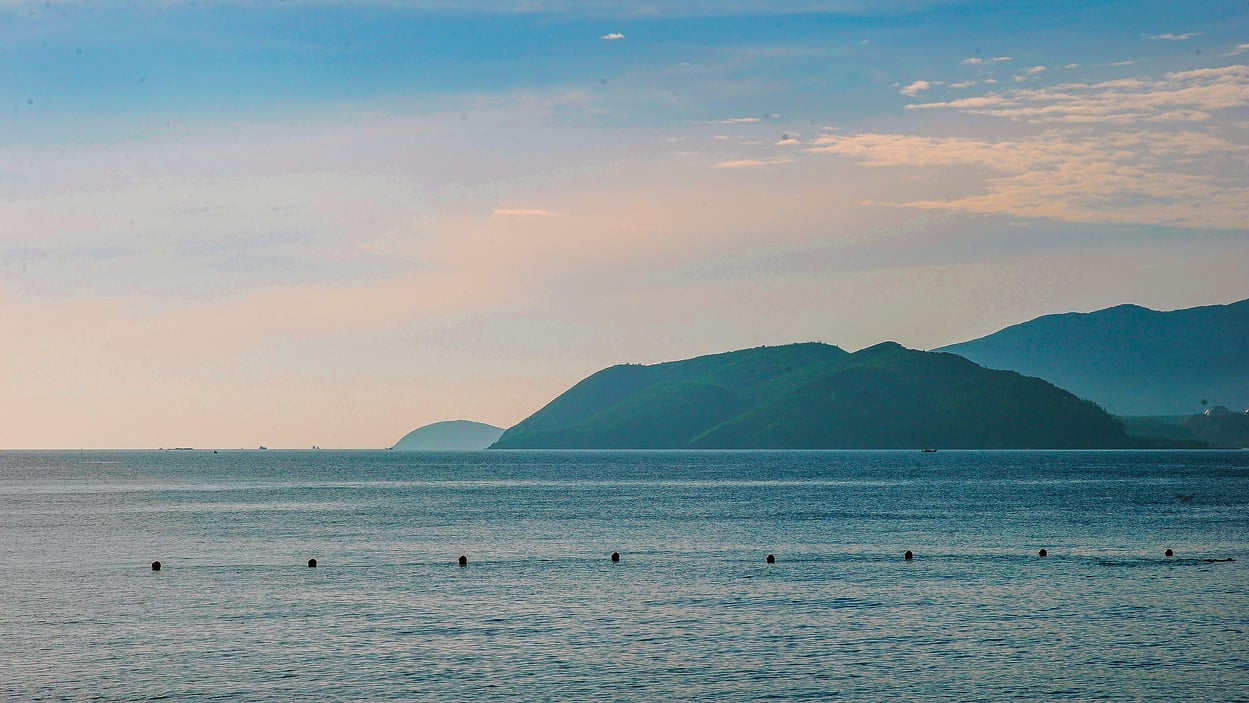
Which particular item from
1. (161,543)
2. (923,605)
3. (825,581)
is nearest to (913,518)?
(825,581)

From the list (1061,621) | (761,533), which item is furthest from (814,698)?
(761,533)

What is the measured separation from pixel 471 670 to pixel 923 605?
91.8 feet

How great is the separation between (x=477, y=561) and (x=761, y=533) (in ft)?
112

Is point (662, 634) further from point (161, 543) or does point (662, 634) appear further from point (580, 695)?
point (161, 543)

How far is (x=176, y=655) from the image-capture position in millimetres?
52656

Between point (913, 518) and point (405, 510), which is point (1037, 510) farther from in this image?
point (405, 510)

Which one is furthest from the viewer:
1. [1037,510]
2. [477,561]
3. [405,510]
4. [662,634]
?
[405,510]

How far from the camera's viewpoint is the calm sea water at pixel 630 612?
4778cm

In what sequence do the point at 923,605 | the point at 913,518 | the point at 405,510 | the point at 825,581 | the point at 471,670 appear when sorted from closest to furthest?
Answer: the point at 471,670 < the point at 923,605 < the point at 825,581 < the point at 913,518 < the point at 405,510

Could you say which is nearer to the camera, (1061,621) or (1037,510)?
(1061,621)

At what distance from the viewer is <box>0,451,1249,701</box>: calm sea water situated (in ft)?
157

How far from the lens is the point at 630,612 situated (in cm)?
6369

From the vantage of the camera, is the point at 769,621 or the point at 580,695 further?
the point at 769,621

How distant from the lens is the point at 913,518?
134 m
